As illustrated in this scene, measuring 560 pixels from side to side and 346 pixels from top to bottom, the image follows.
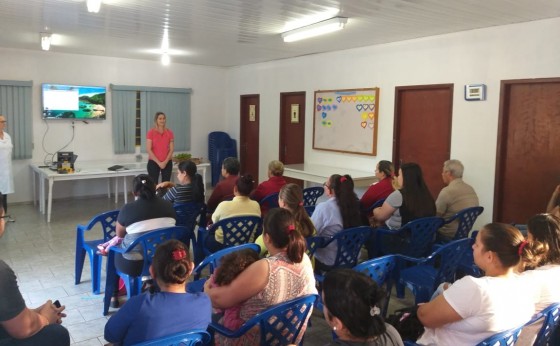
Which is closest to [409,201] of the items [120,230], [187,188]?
[187,188]

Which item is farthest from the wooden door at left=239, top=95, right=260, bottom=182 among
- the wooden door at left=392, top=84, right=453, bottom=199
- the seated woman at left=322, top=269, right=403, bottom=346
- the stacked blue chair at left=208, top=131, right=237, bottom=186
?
the seated woman at left=322, top=269, right=403, bottom=346

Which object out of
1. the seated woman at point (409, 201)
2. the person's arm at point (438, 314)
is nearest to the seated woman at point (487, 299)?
the person's arm at point (438, 314)

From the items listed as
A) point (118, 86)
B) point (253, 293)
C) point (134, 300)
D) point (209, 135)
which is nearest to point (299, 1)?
point (253, 293)

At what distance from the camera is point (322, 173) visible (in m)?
6.41

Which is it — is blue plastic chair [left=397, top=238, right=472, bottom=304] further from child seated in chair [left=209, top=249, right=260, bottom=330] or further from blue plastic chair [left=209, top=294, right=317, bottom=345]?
child seated in chair [left=209, top=249, right=260, bottom=330]

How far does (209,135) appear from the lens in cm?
927

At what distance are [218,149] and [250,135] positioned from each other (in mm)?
674

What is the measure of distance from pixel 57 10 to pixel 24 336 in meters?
3.70

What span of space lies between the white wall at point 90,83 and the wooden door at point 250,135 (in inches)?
26.8

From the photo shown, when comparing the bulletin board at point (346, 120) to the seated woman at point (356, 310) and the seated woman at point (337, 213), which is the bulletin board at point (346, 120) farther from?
the seated woman at point (356, 310)

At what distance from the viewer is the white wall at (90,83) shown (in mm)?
7336

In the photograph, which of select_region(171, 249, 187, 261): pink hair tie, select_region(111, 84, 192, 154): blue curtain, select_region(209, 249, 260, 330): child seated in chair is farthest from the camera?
select_region(111, 84, 192, 154): blue curtain

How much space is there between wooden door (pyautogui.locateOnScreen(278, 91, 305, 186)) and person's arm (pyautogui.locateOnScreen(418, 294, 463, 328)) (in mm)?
5929

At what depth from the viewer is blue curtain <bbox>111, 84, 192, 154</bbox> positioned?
8125mm
